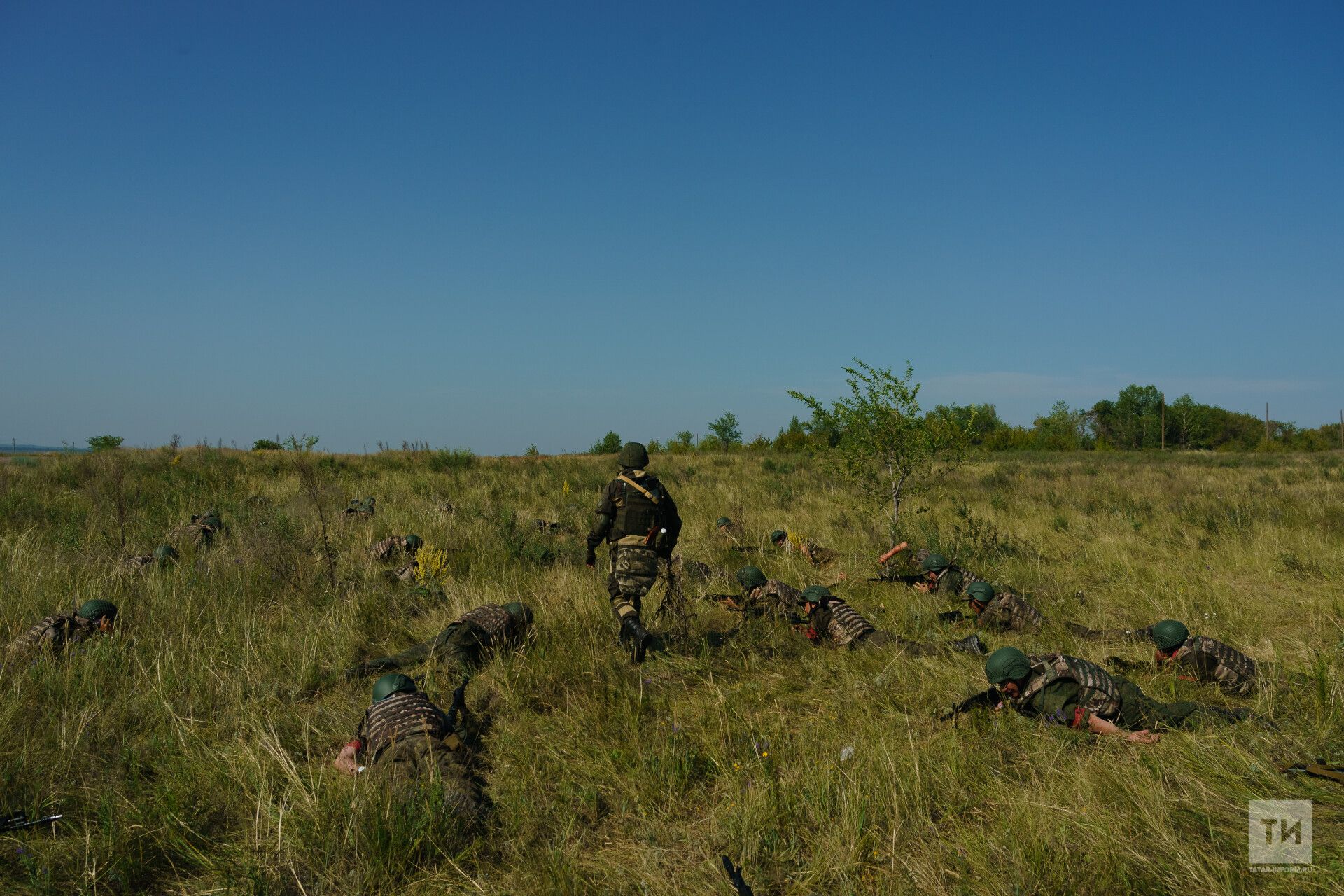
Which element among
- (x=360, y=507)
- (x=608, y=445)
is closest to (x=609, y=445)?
(x=608, y=445)

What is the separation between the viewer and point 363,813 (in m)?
2.88

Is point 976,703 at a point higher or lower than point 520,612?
lower

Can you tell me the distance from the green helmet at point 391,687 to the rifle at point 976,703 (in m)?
2.97

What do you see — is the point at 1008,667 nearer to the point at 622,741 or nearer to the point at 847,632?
the point at 847,632

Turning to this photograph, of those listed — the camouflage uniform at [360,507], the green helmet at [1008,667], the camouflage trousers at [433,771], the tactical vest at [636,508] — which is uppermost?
the tactical vest at [636,508]

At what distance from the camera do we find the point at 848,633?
5.38 m

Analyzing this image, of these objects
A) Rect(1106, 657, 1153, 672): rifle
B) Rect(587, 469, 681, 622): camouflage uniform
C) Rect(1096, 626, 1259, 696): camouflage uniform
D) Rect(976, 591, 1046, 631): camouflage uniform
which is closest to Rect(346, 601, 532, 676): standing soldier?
Rect(587, 469, 681, 622): camouflage uniform

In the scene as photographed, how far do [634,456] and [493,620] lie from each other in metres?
1.68

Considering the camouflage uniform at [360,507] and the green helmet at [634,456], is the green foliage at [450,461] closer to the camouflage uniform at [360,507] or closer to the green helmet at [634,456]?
the camouflage uniform at [360,507]

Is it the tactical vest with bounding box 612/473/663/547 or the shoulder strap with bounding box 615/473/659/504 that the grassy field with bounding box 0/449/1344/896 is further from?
the shoulder strap with bounding box 615/473/659/504

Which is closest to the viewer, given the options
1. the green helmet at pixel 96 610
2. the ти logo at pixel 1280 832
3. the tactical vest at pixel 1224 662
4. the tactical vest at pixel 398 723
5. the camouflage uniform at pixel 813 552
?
the ти logo at pixel 1280 832

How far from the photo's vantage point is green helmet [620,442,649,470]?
5781 millimetres

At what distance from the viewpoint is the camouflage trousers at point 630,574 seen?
565cm

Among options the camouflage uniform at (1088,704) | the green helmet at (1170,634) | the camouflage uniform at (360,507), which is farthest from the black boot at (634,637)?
the camouflage uniform at (360,507)
